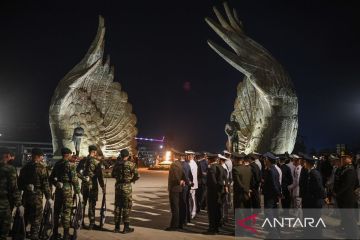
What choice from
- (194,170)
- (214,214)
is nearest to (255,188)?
(214,214)

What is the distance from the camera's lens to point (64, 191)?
7.25 m

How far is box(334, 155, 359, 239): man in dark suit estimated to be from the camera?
25.7 ft

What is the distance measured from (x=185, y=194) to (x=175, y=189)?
1.96 feet

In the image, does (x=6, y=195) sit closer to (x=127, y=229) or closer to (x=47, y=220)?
(x=47, y=220)

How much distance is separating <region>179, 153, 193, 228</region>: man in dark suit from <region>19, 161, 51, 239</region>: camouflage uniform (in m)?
3.35

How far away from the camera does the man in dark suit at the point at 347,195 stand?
782 centimetres

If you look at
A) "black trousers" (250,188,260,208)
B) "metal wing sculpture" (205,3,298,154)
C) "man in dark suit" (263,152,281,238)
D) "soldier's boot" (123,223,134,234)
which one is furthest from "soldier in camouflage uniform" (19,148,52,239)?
"metal wing sculpture" (205,3,298,154)

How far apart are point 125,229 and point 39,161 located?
99.3 inches

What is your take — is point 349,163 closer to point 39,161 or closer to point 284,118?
point 39,161

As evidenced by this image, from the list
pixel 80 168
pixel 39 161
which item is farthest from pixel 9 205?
pixel 80 168

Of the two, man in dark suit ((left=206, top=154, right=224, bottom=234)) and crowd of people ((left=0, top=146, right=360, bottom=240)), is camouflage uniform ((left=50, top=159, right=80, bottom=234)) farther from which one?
man in dark suit ((left=206, top=154, right=224, bottom=234))

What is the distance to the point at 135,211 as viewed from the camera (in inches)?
455

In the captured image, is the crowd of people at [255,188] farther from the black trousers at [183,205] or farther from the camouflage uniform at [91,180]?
the camouflage uniform at [91,180]

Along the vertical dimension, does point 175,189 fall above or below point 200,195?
above
